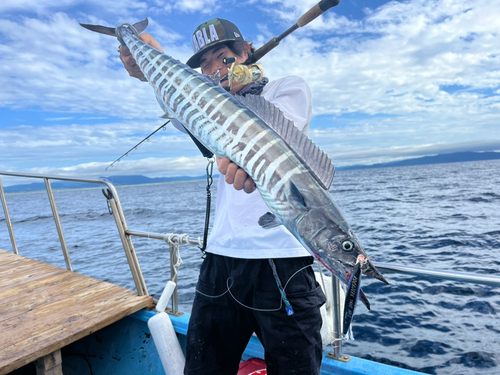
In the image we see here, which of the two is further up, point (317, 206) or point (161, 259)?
point (317, 206)

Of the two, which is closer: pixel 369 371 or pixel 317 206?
pixel 317 206

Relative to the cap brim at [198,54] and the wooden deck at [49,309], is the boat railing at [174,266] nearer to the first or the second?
the wooden deck at [49,309]

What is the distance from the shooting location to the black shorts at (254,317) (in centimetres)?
180

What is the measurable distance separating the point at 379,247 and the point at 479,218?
9.11m

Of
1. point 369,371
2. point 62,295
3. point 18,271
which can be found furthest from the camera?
point 18,271

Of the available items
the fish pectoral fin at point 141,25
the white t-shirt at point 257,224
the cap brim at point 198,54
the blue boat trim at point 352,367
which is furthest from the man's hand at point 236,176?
the blue boat trim at point 352,367

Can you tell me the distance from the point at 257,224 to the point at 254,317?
0.59 m

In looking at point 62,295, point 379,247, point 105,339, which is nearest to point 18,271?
point 62,295

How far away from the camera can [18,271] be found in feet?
15.5

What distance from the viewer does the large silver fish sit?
4.51 feet

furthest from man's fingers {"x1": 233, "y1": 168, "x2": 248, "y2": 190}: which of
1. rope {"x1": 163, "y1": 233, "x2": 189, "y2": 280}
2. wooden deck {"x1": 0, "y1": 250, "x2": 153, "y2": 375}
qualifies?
wooden deck {"x1": 0, "y1": 250, "x2": 153, "y2": 375}

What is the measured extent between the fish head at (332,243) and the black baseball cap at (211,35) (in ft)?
4.93

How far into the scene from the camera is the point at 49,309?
11.1ft

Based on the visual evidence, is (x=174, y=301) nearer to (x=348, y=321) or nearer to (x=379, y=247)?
(x=348, y=321)
